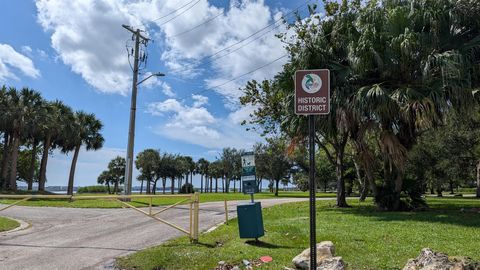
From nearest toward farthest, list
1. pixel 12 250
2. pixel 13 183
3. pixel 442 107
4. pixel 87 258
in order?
1. pixel 87 258
2. pixel 12 250
3. pixel 442 107
4. pixel 13 183

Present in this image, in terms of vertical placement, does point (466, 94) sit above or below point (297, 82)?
above

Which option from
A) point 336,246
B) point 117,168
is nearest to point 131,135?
point 336,246

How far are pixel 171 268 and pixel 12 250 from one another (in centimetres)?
405

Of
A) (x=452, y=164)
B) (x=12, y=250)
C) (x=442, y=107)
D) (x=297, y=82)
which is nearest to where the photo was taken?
(x=297, y=82)

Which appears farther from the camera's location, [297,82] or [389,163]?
[389,163]

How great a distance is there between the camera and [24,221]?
14.8m

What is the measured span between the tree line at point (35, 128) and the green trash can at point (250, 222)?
35004 mm

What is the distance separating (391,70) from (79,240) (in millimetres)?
12648

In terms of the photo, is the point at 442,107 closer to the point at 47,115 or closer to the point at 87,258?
the point at 87,258

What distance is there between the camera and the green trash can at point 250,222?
359 inches

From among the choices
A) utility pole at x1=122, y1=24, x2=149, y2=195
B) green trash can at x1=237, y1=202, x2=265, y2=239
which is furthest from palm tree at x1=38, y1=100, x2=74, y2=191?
green trash can at x1=237, y1=202, x2=265, y2=239

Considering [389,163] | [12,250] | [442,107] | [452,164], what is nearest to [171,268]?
[12,250]

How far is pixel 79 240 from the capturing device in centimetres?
1028

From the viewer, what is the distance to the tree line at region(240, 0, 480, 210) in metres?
14.6
